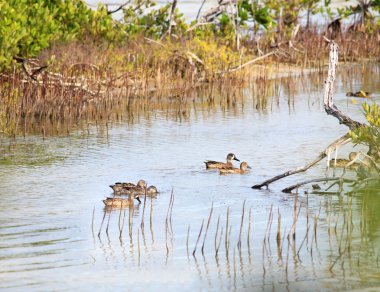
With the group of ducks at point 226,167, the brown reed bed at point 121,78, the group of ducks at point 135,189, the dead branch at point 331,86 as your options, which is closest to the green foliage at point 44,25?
the brown reed bed at point 121,78

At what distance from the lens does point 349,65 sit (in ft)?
80.4

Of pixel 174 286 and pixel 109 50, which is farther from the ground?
pixel 109 50

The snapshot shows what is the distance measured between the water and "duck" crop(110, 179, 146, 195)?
0.69 ft

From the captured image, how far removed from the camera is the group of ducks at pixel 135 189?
11352 mm

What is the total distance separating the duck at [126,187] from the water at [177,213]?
0.21m

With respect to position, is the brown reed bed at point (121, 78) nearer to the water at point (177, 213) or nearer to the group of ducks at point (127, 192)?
the water at point (177, 213)

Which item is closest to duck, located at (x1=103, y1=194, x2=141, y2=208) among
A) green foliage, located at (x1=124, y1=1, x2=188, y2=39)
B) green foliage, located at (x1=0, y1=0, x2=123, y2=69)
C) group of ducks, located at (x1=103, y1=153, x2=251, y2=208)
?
group of ducks, located at (x1=103, y1=153, x2=251, y2=208)

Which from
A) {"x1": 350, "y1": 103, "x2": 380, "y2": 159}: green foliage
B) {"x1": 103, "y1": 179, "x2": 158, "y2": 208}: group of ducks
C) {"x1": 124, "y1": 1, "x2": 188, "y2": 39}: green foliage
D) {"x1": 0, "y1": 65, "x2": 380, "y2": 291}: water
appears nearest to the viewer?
{"x1": 0, "y1": 65, "x2": 380, "y2": 291}: water

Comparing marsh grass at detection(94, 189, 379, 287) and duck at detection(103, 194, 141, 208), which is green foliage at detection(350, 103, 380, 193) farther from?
duck at detection(103, 194, 141, 208)

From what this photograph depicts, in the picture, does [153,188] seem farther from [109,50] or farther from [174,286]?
[109,50]

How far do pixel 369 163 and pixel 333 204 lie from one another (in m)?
0.71

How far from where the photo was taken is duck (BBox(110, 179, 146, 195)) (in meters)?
11.9

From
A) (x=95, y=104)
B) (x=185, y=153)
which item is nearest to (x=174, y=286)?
(x=185, y=153)

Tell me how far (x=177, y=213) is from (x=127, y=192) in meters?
0.92
